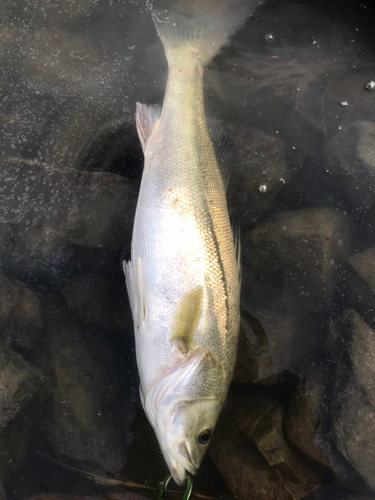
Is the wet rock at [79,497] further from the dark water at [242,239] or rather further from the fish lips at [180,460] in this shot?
the fish lips at [180,460]

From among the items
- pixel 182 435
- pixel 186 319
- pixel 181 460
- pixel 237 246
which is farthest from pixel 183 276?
pixel 181 460

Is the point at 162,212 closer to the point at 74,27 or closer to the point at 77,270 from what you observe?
the point at 77,270

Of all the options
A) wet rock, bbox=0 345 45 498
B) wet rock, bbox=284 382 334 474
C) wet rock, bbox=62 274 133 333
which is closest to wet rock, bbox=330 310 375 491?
wet rock, bbox=284 382 334 474

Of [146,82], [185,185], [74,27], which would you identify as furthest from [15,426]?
[74,27]

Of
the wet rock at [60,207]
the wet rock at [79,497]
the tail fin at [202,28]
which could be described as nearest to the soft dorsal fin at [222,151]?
the tail fin at [202,28]

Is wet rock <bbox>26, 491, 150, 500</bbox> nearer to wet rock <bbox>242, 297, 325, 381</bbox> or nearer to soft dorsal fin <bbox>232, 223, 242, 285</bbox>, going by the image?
wet rock <bbox>242, 297, 325, 381</bbox>
